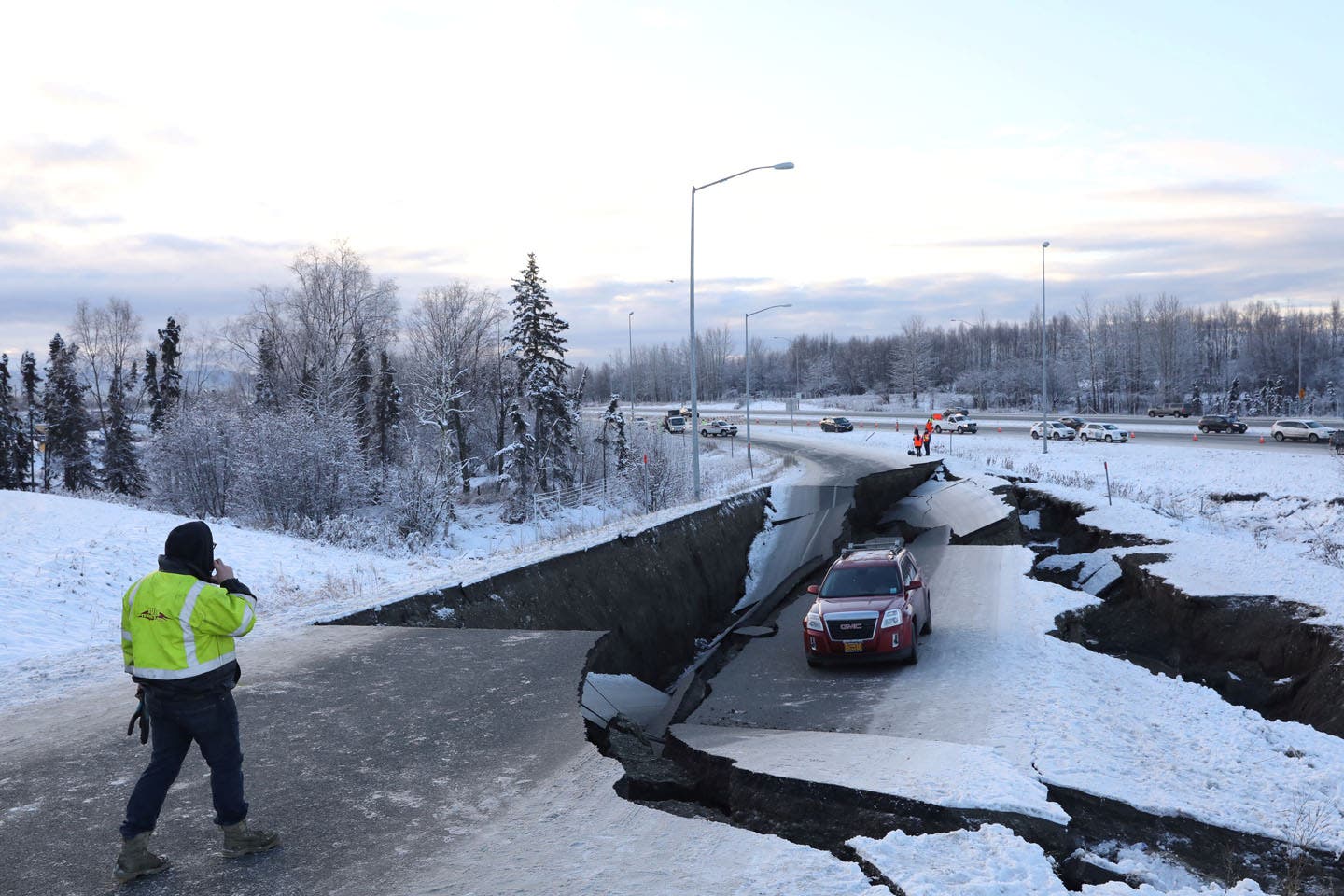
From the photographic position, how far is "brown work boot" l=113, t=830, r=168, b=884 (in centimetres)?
506

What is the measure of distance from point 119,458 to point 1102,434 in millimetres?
66376

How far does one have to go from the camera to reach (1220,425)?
56812 millimetres

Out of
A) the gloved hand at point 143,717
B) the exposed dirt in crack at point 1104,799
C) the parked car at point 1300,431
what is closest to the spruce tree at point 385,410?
the exposed dirt in crack at point 1104,799

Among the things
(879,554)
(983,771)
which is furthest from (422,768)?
(879,554)

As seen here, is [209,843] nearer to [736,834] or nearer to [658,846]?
[658,846]

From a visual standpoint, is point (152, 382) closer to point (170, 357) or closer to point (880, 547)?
point (170, 357)

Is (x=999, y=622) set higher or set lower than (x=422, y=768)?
lower

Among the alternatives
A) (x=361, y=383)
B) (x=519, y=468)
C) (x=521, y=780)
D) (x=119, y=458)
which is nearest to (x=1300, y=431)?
(x=519, y=468)

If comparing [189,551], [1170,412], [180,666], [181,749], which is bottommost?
[1170,412]

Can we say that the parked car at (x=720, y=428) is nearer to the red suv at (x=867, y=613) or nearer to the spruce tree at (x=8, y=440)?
the spruce tree at (x=8, y=440)

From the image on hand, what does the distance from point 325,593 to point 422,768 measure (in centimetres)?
860

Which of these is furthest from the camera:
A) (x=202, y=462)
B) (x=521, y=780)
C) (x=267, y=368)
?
(x=267, y=368)

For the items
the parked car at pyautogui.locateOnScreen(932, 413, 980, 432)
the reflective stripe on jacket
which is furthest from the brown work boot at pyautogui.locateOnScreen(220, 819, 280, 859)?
the parked car at pyautogui.locateOnScreen(932, 413, 980, 432)

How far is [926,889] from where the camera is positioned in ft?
17.3
